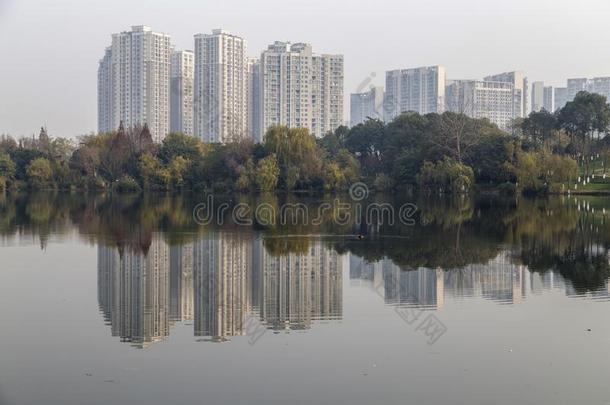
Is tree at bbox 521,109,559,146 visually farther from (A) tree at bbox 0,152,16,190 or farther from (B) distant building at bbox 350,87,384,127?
(A) tree at bbox 0,152,16,190

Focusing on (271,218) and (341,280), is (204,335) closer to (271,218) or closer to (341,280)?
(341,280)

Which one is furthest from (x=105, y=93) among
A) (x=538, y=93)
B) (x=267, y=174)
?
(x=538, y=93)

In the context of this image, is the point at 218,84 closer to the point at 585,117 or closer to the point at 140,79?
the point at 140,79

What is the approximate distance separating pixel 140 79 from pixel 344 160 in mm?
40482

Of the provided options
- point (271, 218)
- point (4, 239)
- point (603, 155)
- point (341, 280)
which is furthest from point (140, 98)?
point (341, 280)

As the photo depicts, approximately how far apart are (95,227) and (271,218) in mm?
6574

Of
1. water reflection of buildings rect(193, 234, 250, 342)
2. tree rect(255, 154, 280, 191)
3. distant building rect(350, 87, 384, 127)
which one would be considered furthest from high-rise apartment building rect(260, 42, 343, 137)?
water reflection of buildings rect(193, 234, 250, 342)

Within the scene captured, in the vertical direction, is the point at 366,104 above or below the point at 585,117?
above

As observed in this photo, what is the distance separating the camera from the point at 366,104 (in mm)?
107125

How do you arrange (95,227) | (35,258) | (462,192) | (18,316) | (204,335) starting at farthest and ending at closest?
(462,192) → (95,227) → (35,258) → (18,316) → (204,335)

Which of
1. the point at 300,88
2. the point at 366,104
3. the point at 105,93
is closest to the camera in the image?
the point at 300,88

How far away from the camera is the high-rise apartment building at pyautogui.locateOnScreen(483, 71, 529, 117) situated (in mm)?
117938

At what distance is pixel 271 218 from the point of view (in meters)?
28.1

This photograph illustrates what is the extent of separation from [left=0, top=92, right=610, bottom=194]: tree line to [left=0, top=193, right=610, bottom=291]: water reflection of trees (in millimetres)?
16780
